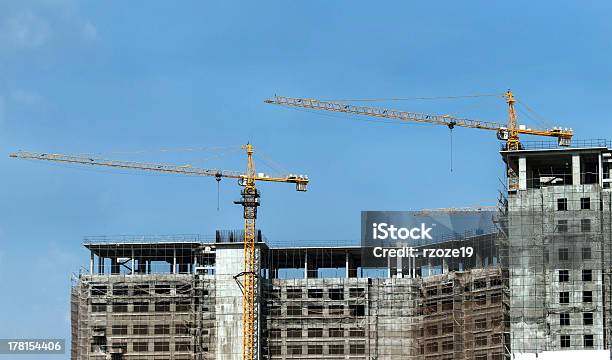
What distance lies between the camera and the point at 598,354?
200 meters

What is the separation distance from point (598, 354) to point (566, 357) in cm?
439

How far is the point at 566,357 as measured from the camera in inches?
7864
